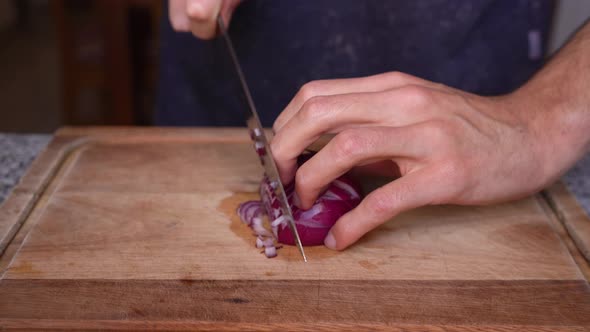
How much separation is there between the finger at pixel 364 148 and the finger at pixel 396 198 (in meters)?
0.05

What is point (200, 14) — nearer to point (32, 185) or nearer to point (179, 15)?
point (179, 15)

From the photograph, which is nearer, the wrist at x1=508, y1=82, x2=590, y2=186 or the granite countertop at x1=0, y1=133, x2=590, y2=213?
the wrist at x1=508, y1=82, x2=590, y2=186

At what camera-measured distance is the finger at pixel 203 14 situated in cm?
144

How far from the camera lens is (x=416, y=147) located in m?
1.16

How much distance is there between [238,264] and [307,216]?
16 centimetres

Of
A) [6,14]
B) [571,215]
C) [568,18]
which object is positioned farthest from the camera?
[6,14]

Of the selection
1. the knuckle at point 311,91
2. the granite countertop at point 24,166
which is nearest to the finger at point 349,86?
the knuckle at point 311,91

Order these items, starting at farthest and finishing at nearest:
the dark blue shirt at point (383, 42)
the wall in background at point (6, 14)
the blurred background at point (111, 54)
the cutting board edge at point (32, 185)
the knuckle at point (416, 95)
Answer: the wall in background at point (6, 14)
the blurred background at point (111, 54)
the dark blue shirt at point (383, 42)
the cutting board edge at point (32, 185)
the knuckle at point (416, 95)

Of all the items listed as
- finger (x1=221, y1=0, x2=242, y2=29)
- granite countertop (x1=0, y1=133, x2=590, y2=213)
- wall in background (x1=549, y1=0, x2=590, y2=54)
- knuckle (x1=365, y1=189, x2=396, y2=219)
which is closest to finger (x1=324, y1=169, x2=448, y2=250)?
knuckle (x1=365, y1=189, x2=396, y2=219)

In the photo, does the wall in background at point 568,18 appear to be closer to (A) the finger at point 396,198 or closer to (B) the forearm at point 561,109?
(B) the forearm at point 561,109

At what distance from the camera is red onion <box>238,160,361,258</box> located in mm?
1261

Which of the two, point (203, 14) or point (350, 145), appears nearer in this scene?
point (350, 145)

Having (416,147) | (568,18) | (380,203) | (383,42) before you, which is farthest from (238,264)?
(568,18)

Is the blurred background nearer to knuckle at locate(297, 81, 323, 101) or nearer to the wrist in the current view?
the wrist
